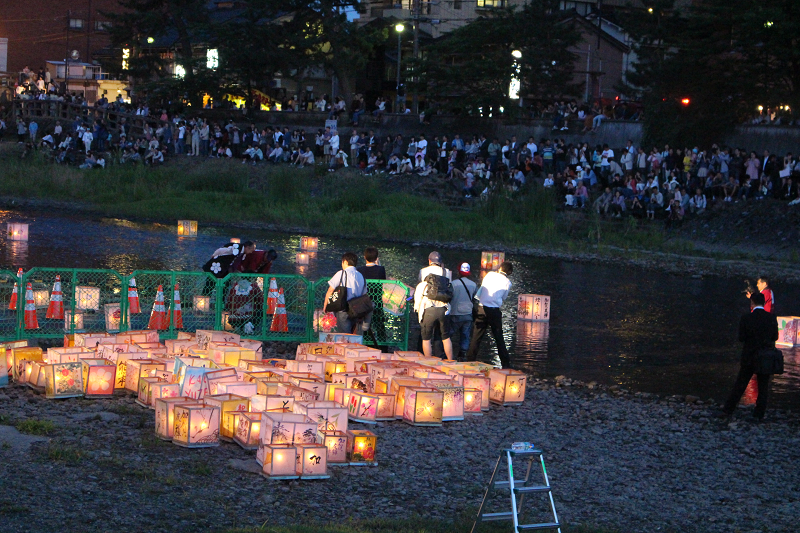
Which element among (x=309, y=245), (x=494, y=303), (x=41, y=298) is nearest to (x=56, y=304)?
(x=41, y=298)

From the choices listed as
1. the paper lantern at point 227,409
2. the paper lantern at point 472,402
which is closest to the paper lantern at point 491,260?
the paper lantern at point 472,402

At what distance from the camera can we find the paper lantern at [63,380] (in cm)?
1041

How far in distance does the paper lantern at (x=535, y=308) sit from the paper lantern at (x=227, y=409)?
9612 millimetres

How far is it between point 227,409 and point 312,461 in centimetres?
135

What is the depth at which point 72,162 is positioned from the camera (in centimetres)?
4297

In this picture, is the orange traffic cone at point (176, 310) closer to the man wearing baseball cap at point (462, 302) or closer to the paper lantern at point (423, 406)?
the man wearing baseball cap at point (462, 302)

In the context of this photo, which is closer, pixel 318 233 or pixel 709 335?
pixel 709 335

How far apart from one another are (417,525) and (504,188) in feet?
87.4

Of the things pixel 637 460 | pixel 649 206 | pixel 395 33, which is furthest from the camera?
pixel 395 33

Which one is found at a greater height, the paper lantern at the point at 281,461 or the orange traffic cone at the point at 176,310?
the orange traffic cone at the point at 176,310

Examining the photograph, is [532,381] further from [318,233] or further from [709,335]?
[318,233]

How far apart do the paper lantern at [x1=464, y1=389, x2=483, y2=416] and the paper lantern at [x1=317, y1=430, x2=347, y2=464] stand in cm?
253

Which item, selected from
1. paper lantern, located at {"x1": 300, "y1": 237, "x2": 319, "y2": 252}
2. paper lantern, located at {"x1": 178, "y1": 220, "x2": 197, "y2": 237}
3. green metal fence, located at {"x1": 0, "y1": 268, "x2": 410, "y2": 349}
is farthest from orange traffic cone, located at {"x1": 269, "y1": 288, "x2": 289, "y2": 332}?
paper lantern, located at {"x1": 178, "y1": 220, "x2": 197, "y2": 237}

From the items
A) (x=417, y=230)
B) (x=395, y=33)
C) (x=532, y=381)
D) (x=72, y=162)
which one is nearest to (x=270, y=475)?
(x=532, y=381)
